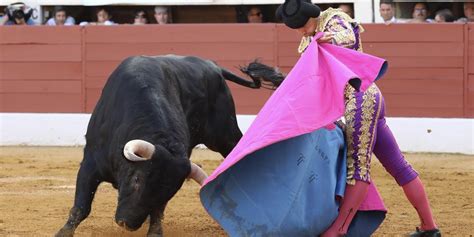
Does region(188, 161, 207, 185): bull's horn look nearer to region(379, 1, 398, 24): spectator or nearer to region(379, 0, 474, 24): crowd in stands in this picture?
region(379, 0, 474, 24): crowd in stands

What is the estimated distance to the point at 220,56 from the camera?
855 centimetres

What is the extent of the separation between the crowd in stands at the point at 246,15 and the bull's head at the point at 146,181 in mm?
4832

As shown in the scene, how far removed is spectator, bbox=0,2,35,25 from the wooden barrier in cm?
39

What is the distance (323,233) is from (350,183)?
212 mm

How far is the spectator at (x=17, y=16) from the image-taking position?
9305 mm

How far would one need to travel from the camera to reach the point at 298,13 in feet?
11.6

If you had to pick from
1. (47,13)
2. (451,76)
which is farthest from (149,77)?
(47,13)

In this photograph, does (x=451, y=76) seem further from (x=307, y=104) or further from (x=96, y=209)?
(x=307, y=104)

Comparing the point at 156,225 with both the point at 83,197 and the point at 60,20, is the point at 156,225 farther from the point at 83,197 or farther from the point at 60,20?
the point at 60,20

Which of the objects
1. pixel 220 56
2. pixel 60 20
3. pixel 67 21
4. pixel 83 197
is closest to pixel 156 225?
pixel 83 197

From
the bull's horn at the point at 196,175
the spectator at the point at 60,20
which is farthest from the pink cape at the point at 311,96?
the spectator at the point at 60,20

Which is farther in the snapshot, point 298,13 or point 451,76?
point 451,76

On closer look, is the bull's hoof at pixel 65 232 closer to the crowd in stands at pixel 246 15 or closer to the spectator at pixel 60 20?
the crowd in stands at pixel 246 15

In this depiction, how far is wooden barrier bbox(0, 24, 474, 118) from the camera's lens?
8078 mm
